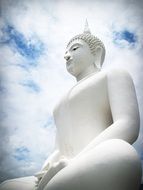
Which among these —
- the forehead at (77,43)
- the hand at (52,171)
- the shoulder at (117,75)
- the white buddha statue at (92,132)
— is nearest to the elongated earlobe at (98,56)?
the white buddha statue at (92,132)

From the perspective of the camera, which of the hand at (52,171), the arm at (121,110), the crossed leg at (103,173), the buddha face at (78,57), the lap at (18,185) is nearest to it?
the crossed leg at (103,173)

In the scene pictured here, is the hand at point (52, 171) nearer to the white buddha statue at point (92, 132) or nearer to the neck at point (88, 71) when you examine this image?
the white buddha statue at point (92, 132)

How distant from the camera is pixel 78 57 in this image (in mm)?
2869

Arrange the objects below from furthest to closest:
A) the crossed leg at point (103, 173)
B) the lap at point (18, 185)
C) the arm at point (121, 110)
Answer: the lap at point (18, 185)
the arm at point (121, 110)
the crossed leg at point (103, 173)

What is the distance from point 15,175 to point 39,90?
1.05 meters

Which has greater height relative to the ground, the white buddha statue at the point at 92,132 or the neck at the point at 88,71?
the neck at the point at 88,71

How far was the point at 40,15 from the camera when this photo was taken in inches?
170

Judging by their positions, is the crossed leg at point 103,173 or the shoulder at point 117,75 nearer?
the crossed leg at point 103,173

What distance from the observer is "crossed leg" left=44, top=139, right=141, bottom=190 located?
183cm

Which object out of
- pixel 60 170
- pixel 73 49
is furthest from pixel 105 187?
pixel 73 49

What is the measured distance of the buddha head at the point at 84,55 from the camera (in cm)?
288

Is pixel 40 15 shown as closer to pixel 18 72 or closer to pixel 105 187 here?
pixel 18 72

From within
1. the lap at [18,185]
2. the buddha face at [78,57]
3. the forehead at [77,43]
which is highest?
the forehead at [77,43]

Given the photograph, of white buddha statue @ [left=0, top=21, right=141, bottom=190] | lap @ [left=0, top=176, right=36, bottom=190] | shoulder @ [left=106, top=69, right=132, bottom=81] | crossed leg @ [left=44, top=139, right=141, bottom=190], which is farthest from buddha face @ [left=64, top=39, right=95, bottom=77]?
crossed leg @ [left=44, top=139, right=141, bottom=190]
